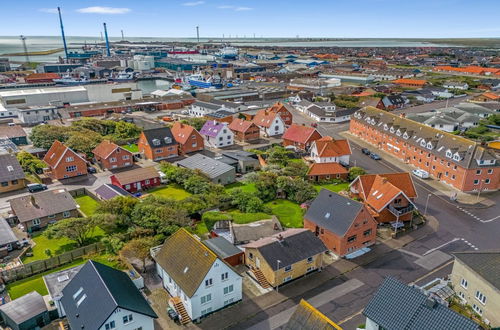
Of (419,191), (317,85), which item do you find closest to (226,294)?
(419,191)

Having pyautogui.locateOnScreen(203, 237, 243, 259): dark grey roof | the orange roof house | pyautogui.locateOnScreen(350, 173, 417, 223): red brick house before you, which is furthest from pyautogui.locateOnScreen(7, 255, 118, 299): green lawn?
the orange roof house

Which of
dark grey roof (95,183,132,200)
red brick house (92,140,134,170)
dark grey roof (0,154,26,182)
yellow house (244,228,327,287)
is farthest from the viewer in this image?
red brick house (92,140,134,170)

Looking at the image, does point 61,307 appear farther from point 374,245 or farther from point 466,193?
point 466,193

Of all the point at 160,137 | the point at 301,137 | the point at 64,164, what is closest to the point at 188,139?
the point at 160,137

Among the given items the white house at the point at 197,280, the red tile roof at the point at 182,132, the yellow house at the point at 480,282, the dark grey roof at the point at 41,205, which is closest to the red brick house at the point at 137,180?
the dark grey roof at the point at 41,205

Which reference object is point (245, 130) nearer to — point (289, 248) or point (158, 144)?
point (158, 144)

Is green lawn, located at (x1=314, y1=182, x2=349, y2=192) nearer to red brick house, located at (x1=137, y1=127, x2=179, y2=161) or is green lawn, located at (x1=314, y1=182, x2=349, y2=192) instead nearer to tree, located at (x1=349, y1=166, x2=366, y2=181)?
tree, located at (x1=349, y1=166, x2=366, y2=181)

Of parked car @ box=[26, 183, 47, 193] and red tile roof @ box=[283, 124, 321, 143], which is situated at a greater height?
red tile roof @ box=[283, 124, 321, 143]
